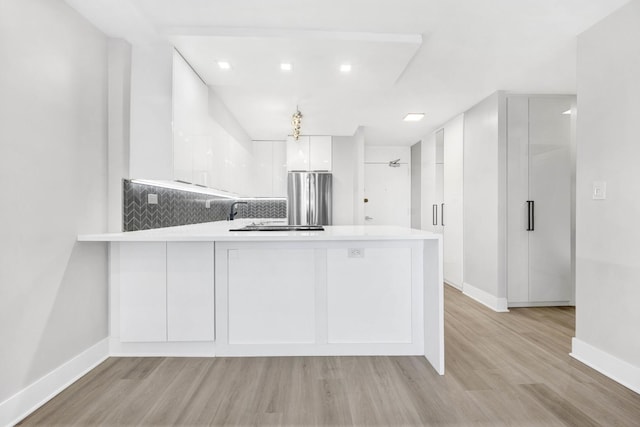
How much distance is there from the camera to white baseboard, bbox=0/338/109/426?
1.59 m

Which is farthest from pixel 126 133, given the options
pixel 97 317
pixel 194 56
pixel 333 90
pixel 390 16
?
pixel 390 16

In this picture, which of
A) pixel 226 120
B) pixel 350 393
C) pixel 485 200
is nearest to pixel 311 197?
pixel 226 120

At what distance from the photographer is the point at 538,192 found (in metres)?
3.61

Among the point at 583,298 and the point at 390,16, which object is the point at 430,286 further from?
the point at 390,16

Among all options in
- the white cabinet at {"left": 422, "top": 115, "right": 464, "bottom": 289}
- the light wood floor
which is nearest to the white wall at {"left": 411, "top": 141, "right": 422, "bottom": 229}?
the white cabinet at {"left": 422, "top": 115, "right": 464, "bottom": 289}

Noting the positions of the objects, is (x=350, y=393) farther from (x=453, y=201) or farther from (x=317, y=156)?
(x=317, y=156)

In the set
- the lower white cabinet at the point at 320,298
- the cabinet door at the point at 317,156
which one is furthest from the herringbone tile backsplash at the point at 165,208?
the cabinet door at the point at 317,156

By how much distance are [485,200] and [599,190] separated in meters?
1.56

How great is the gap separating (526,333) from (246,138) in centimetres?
433

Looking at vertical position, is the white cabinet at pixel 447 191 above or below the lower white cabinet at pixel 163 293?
above

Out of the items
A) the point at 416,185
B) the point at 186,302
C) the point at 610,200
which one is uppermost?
the point at 416,185

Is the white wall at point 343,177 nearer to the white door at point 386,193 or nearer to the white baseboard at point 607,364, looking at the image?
the white door at point 386,193

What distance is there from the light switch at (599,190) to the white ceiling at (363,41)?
1.16 m

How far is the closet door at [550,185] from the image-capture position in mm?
3609
